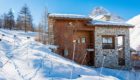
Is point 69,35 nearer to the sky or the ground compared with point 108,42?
nearer to the sky

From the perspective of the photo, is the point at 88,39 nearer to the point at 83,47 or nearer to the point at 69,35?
the point at 83,47

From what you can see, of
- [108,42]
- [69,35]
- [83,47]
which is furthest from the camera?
[108,42]

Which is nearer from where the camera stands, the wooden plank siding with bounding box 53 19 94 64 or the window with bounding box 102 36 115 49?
the wooden plank siding with bounding box 53 19 94 64

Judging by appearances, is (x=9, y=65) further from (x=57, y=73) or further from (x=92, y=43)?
(x=92, y=43)

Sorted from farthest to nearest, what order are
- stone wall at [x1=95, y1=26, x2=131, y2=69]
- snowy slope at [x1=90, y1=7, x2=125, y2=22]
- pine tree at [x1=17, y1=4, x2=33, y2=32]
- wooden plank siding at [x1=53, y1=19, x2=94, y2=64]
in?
pine tree at [x1=17, y1=4, x2=33, y2=32], snowy slope at [x1=90, y1=7, x2=125, y2=22], stone wall at [x1=95, y1=26, x2=131, y2=69], wooden plank siding at [x1=53, y1=19, x2=94, y2=64]

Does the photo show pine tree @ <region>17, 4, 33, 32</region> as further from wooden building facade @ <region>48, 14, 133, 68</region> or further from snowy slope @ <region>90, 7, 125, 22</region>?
wooden building facade @ <region>48, 14, 133, 68</region>

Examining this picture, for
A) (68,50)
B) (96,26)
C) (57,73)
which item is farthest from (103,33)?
(57,73)

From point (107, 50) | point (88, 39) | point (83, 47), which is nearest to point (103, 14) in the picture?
point (88, 39)

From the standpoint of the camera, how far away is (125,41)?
27.3m

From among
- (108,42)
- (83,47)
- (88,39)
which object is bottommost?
(83,47)

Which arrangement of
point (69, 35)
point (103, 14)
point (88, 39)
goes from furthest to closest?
point (103, 14) → point (88, 39) → point (69, 35)

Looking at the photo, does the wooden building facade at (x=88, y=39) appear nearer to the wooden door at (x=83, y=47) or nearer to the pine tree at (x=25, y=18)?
the wooden door at (x=83, y=47)

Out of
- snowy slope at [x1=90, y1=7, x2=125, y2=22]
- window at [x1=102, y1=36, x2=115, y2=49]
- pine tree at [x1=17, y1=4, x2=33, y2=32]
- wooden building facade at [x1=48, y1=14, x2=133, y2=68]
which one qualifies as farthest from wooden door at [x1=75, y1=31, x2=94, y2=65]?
pine tree at [x1=17, y1=4, x2=33, y2=32]

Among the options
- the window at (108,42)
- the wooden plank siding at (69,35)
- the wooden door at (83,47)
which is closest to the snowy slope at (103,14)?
the window at (108,42)
